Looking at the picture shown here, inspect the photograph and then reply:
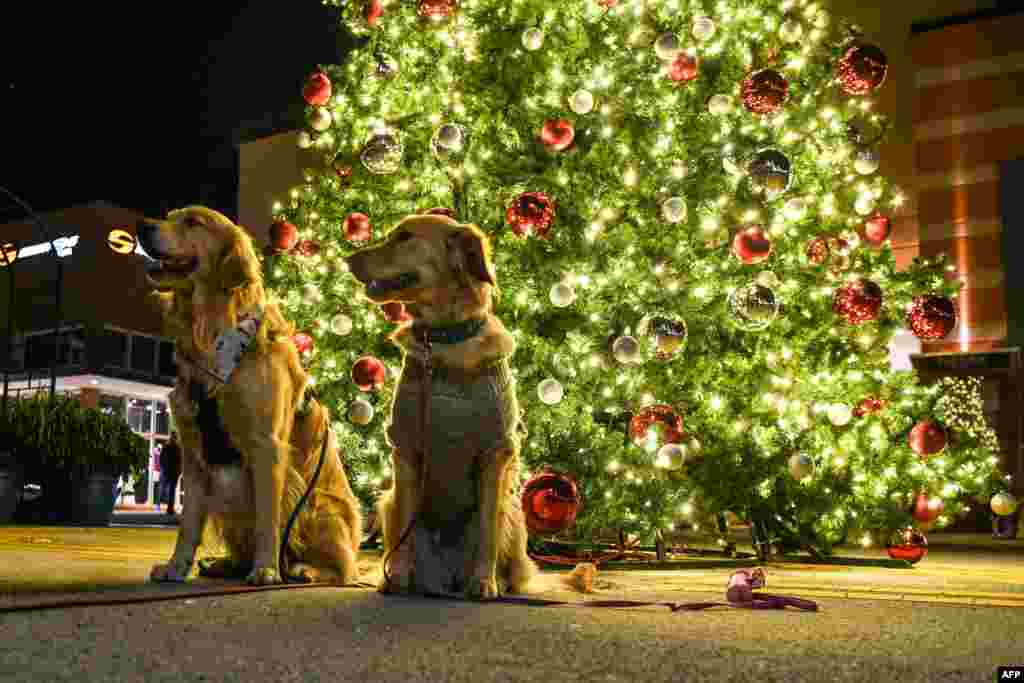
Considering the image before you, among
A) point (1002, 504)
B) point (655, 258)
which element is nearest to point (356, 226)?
point (655, 258)

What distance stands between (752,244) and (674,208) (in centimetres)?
51

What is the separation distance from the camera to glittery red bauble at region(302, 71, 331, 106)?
6551 millimetres

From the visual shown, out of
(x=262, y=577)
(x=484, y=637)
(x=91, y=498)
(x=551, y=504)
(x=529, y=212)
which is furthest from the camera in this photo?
(x=91, y=498)

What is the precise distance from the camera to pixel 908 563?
620cm

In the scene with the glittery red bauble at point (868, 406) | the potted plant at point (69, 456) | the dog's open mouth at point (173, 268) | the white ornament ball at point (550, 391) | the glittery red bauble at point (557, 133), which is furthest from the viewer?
the potted plant at point (69, 456)

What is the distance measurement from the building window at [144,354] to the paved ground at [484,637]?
24.8m

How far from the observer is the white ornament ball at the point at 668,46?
223 inches

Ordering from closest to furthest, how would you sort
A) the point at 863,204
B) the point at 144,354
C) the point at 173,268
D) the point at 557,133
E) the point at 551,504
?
1. the point at 173,268
2. the point at 551,504
3. the point at 557,133
4. the point at 863,204
5. the point at 144,354

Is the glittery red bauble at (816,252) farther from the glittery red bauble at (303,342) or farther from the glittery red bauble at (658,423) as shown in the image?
the glittery red bauble at (303,342)

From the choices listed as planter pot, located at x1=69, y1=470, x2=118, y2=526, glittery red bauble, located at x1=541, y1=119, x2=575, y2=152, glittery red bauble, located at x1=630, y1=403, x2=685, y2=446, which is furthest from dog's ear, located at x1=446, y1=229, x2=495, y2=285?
planter pot, located at x1=69, y1=470, x2=118, y2=526

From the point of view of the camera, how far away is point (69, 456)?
11.2m

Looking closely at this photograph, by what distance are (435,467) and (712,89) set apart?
396cm

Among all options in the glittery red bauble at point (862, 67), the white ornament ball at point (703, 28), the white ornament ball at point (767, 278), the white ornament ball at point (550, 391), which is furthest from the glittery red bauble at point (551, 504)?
the glittery red bauble at point (862, 67)

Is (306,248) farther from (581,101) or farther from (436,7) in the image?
(581,101)
